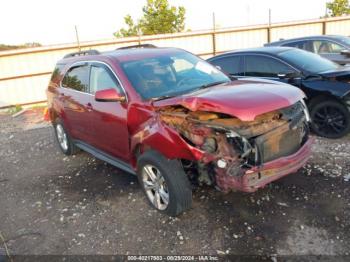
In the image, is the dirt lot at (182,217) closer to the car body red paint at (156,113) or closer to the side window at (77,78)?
the car body red paint at (156,113)

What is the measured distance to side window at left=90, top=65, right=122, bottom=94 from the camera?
440 centimetres

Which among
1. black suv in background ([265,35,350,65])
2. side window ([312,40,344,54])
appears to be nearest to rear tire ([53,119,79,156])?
black suv in background ([265,35,350,65])

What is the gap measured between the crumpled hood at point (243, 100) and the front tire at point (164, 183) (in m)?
0.64

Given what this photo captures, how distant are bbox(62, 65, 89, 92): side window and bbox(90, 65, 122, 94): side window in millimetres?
213

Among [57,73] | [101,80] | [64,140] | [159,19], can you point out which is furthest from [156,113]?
[159,19]

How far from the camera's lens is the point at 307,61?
249 inches

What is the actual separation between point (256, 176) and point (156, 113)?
1.26 m

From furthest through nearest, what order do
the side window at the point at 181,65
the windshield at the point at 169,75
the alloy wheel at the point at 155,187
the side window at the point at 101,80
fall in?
the side window at the point at 181,65 < the side window at the point at 101,80 < the windshield at the point at 169,75 < the alloy wheel at the point at 155,187

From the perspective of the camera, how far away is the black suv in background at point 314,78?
5582 millimetres

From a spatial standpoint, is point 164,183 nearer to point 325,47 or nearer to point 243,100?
point 243,100

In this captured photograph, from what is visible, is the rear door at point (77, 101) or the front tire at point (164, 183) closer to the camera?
the front tire at point (164, 183)

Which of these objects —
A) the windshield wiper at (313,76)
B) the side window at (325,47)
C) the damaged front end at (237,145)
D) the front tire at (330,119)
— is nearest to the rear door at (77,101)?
the damaged front end at (237,145)

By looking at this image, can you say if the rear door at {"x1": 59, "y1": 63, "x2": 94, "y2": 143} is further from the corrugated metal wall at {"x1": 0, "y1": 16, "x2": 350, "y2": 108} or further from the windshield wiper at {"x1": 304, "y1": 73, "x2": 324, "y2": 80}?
the corrugated metal wall at {"x1": 0, "y1": 16, "x2": 350, "y2": 108}

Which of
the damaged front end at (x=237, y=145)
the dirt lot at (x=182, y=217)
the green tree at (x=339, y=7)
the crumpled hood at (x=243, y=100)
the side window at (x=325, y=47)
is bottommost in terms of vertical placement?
the dirt lot at (x=182, y=217)
